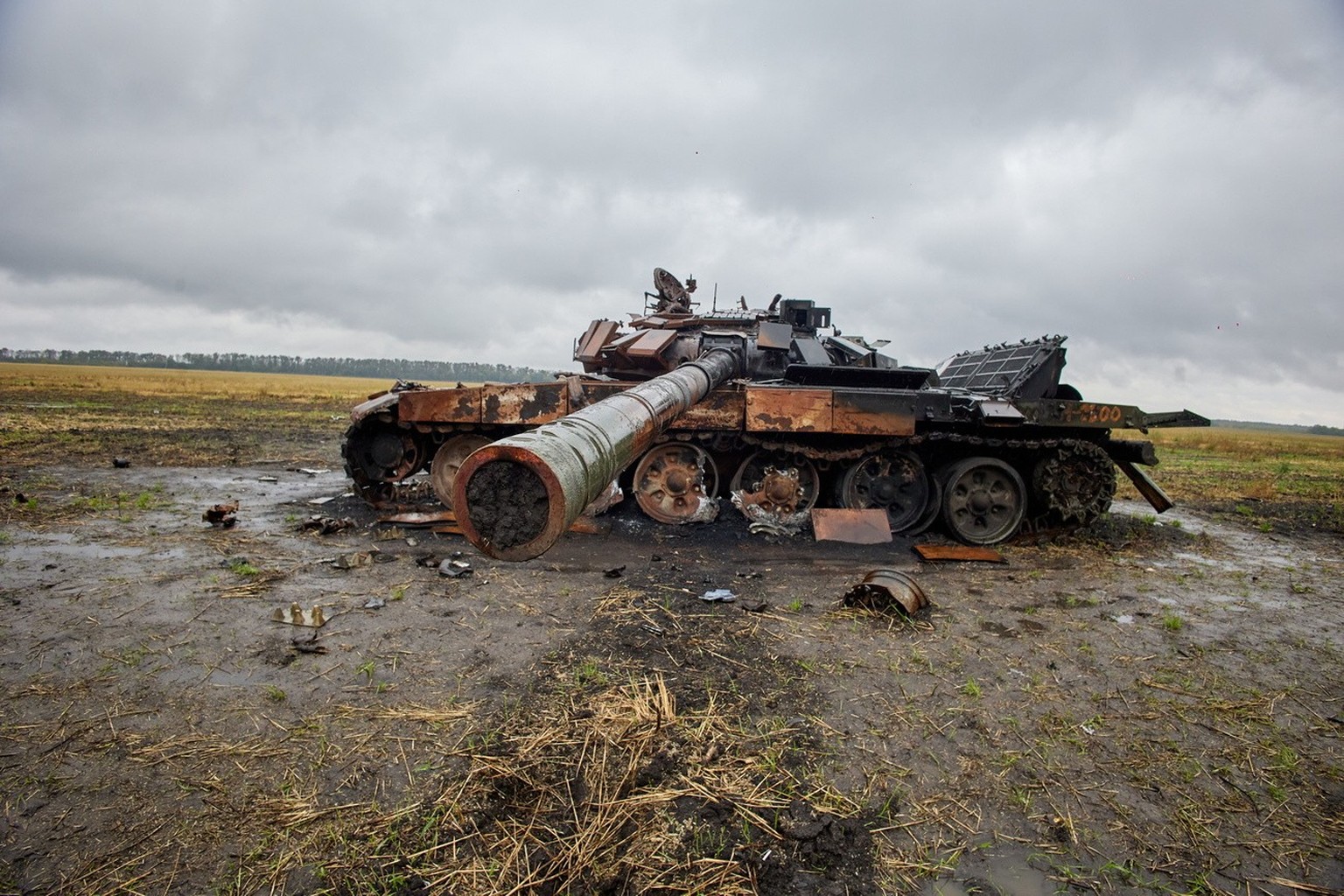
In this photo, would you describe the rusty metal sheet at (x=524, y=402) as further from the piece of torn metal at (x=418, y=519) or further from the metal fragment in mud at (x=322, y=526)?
the metal fragment in mud at (x=322, y=526)

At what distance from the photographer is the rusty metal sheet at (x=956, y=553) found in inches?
304

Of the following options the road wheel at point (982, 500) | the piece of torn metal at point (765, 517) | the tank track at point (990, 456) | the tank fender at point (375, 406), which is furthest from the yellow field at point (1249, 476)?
the tank fender at point (375, 406)

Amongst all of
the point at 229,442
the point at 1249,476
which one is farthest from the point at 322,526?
the point at 1249,476

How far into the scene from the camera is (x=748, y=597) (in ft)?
19.7

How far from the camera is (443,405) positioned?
8758 millimetres

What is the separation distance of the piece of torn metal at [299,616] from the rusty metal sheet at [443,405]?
3.97m

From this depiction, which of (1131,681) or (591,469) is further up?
(591,469)

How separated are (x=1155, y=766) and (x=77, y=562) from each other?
27.5 ft

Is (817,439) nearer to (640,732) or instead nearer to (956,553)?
(956,553)

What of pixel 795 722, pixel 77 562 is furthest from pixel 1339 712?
pixel 77 562

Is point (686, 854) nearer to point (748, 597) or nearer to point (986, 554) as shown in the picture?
point (748, 597)

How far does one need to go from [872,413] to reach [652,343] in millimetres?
3060

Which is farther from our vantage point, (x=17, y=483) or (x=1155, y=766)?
(x=17, y=483)

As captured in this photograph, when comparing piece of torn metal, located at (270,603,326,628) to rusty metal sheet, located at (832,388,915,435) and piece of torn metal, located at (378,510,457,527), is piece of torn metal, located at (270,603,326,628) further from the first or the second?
rusty metal sheet, located at (832,388,915,435)
